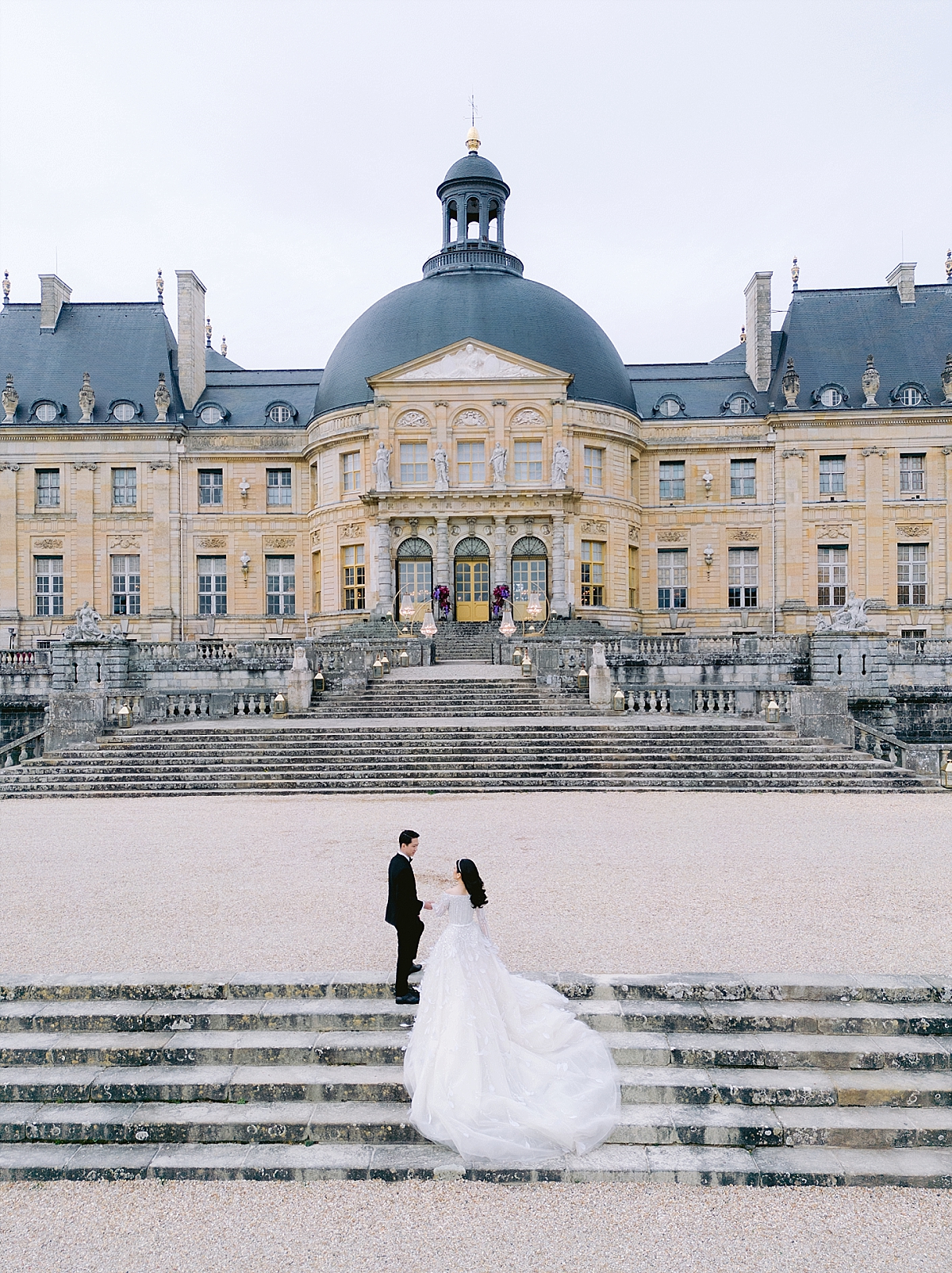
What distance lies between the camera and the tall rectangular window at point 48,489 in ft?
144

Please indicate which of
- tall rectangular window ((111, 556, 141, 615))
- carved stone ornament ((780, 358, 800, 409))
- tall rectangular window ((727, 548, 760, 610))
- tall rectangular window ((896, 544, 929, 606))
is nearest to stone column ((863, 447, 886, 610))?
tall rectangular window ((896, 544, 929, 606))

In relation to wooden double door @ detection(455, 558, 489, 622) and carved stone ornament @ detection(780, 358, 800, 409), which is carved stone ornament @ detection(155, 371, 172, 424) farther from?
carved stone ornament @ detection(780, 358, 800, 409)

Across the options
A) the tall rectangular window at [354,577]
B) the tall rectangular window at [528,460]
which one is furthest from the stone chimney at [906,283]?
the tall rectangular window at [354,577]

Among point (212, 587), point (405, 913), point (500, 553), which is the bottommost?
point (405, 913)

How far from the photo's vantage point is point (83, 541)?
143 feet

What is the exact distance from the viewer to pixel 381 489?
40000mm

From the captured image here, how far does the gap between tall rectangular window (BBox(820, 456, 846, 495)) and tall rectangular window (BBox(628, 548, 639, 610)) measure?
9683 mm

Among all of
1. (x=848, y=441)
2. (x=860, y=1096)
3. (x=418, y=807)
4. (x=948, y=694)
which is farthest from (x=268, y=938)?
(x=848, y=441)

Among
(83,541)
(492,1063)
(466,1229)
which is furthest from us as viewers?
(83,541)

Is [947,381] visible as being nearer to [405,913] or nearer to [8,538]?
[405,913]

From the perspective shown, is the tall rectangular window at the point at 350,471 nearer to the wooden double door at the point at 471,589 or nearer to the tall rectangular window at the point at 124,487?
the wooden double door at the point at 471,589

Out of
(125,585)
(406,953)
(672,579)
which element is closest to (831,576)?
(672,579)

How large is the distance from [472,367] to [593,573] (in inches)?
432

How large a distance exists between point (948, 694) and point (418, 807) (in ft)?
64.5
